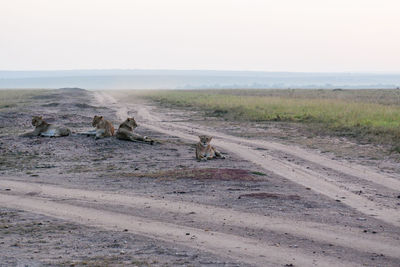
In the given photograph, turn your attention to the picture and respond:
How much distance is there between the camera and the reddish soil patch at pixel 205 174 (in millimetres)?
11562

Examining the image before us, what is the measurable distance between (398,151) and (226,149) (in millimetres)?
4494

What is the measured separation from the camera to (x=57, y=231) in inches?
306

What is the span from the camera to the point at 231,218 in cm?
839

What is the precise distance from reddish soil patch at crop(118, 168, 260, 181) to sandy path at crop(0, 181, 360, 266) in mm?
1857

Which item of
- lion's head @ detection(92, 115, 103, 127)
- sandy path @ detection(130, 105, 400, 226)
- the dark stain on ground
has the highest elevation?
lion's head @ detection(92, 115, 103, 127)

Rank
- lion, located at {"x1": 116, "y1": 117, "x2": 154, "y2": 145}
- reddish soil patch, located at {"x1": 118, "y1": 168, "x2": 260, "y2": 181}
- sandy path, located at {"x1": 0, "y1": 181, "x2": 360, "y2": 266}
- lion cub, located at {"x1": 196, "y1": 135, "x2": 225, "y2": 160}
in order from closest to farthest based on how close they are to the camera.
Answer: sandy path, located at {"x1": 0, "y1": 181, "x2": 360, "y2": 266}
reddish soil patch, located at {"x1": 118, "y1": 168, "x2": 260, "y2": 181}
lion cub, located at {"x1": 196, "y1": 135, "x2": 225, "y2": 160}
lion, located at {"x1": 116, "y1": 117, "x2": 154, "y2": 145}

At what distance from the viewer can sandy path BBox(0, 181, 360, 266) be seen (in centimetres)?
657

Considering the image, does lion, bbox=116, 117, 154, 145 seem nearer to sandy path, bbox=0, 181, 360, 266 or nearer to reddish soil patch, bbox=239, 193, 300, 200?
sandy path, bbox=0, 181, 360, 266

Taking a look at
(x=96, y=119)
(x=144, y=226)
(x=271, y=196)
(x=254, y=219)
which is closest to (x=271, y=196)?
(x=271, y=196)

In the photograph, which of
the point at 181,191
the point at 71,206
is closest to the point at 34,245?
the point at 71,206

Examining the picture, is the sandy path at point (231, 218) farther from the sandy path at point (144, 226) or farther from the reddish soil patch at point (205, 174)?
the reddish soil patch at point (205, 174)

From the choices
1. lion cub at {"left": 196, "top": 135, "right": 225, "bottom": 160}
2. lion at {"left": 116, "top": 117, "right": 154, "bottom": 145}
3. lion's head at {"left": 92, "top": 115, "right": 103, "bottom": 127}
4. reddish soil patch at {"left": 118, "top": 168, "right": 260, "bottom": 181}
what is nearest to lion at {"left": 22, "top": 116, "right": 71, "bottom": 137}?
lion's head at {"left": 92, "top": 115, "right": 103, "bottom": 127}

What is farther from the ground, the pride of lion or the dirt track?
the pride of lion

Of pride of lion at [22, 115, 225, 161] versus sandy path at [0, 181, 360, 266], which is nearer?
sandy path at [0, 181, 360, 266]
